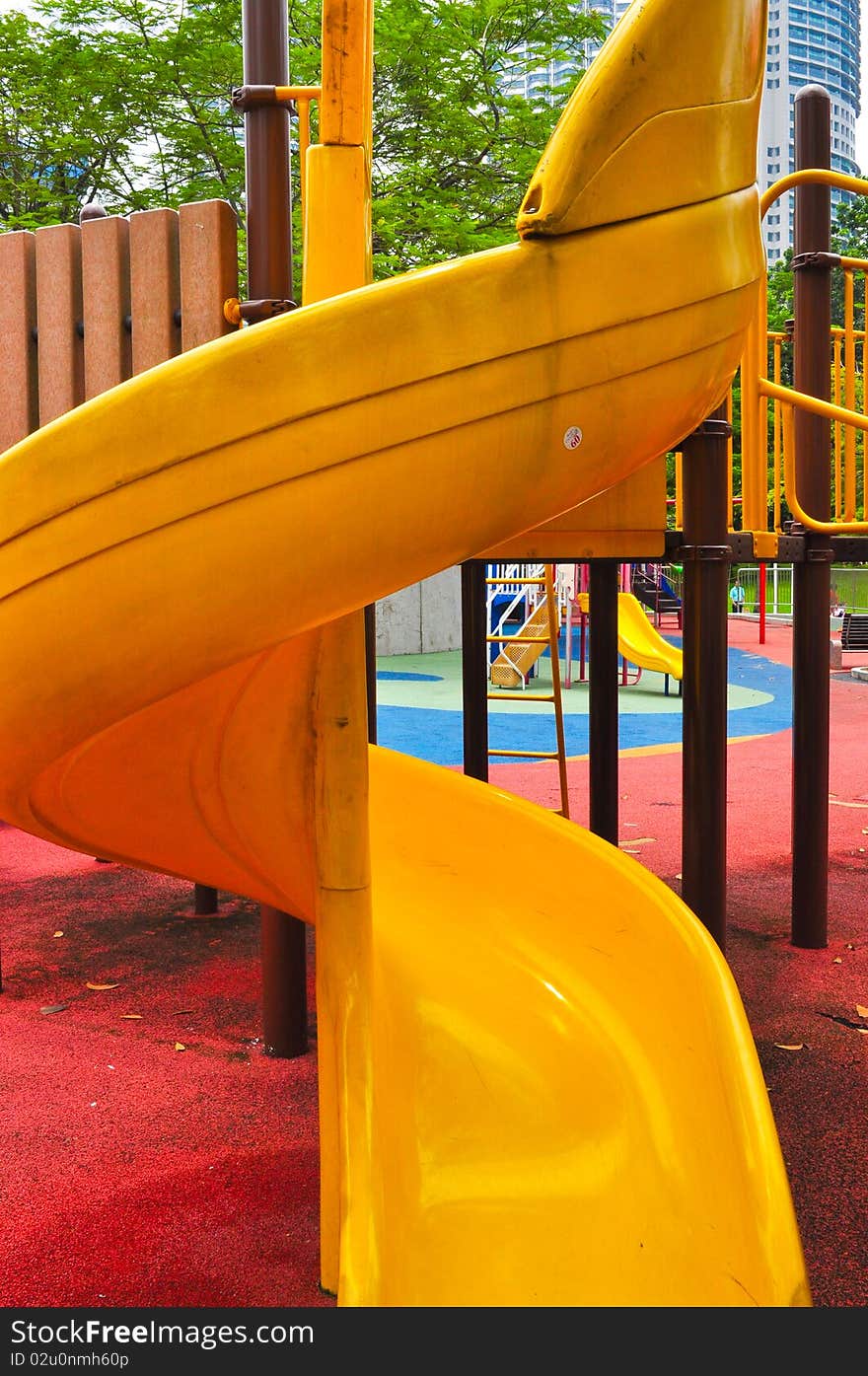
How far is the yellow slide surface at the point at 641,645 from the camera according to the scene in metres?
12.4

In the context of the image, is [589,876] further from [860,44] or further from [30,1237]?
[860,44]

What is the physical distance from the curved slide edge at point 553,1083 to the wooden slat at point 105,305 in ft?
4.20

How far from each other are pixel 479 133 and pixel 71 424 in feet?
47.5

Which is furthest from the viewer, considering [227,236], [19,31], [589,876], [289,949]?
[19,31]

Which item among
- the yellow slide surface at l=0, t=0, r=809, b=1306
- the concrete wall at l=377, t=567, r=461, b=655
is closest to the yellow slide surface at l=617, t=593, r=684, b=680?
the concrete wall at l=377, t=567, r=461, b=655

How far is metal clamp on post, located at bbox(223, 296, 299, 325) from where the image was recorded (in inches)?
111

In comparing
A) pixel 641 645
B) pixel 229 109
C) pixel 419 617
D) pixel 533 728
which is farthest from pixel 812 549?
pixel 419 617

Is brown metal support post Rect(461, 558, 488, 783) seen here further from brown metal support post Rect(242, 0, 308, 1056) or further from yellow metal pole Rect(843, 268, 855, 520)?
brown metal support post Rect(242, 0, 308, 1056)

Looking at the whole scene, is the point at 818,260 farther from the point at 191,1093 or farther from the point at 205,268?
the point at 191,1093

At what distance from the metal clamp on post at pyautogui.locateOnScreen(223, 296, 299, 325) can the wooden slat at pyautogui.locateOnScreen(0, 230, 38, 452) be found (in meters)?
0.53

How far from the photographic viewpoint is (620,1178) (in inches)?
80.0

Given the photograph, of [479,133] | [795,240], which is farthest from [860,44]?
[795,240]

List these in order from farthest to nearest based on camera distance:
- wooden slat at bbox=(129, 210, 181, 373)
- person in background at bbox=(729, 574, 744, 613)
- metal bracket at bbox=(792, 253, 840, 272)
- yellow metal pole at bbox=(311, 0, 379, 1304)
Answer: person in background at bbox=(729, 574, 744, 613) < metal bracket at bbox=(792, 253, 840, 272) < wooden slat at bbox=(129, 210, 181, 373) < yellow metal pole at bbox=(311, 0, 379, 1304)

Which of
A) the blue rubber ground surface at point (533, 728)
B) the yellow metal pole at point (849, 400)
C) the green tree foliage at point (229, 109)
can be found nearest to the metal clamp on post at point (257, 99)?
the yellow metal pole at point (849, 400)
